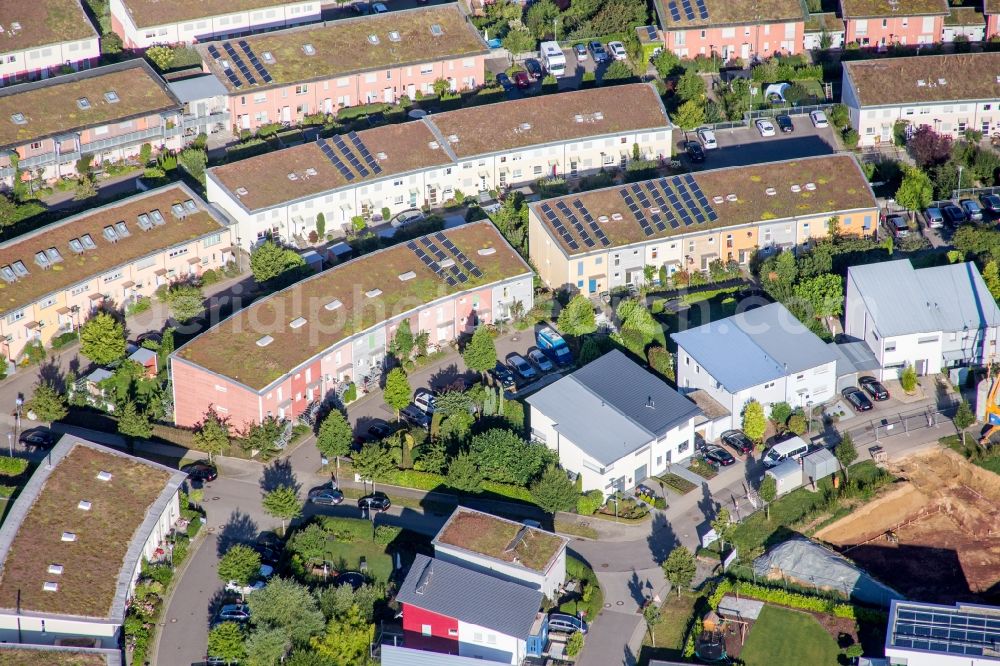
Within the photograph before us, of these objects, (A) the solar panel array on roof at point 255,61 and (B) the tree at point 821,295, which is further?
(A) the solar panel array on roof at point 255,61

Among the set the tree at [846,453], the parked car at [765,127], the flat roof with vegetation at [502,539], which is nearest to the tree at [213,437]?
the flat roof with vegetation at [502,539]

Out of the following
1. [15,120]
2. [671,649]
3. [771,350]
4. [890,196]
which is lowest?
[671,649]

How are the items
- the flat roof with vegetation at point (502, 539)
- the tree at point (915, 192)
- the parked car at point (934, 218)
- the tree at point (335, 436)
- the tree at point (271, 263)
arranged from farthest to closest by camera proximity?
the tree at point (915, 192)
the parked car at point (934, 218)
the tree at point (271, 263)
the tree at point (335, 436)
the flat roof with vegetation at point (502, 539)

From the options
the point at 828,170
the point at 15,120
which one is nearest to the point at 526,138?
the point at 828,170

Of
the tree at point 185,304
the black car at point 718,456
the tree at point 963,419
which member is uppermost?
the tree at point 185,304

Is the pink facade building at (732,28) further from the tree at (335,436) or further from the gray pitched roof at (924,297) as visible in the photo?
the tree at (335,436)

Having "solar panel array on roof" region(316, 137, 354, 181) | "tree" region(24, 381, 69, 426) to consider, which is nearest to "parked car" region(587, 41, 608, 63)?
"solar panel array on roof" region(316, 137, 354, 181)

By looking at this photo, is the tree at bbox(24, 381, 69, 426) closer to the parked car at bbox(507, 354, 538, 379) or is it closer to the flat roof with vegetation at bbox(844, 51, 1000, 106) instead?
the parked car at bbox(507, 354, 538, 379)

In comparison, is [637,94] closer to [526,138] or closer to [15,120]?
[526,138]
